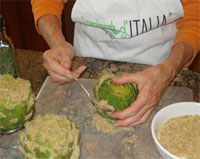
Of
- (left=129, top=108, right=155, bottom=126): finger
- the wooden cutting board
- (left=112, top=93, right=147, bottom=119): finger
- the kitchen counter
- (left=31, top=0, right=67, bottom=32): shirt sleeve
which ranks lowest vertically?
the wooden cutting board

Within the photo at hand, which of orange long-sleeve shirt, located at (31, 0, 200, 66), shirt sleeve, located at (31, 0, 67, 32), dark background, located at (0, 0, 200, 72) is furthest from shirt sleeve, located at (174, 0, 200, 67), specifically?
dark background, located at (0, 0, 200, 72)

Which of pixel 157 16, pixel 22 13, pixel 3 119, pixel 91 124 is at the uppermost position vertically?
pixel 157 16

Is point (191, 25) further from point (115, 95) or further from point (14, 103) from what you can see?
point (14, 103)

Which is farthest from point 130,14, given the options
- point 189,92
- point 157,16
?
point 189,92

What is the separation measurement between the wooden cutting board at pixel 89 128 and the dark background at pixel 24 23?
115 cm

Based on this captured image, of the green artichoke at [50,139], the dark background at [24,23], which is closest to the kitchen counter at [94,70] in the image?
the green artichoke at [50,139]

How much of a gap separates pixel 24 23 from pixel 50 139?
1902 millimetres

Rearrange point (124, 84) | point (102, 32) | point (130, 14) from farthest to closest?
point (102, 32), point (130, 14), point (124, 84)

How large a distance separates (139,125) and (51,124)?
0.39 metres

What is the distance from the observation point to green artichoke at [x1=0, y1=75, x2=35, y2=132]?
98 cm

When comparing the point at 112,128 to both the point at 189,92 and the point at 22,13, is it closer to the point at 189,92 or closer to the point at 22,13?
the point at 189,92

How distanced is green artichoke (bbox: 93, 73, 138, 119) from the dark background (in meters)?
1.32

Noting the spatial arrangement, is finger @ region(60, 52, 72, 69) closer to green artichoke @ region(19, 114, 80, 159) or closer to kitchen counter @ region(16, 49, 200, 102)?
kitchen counter @ region(16, 49, 200, 102)

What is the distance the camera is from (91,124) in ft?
3.94
